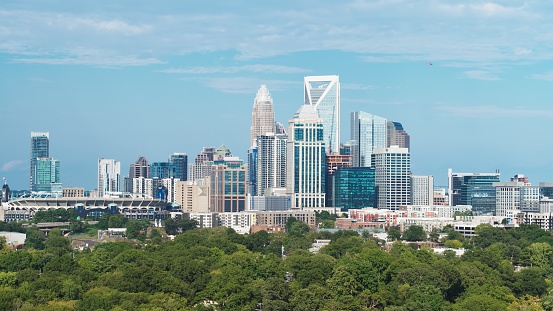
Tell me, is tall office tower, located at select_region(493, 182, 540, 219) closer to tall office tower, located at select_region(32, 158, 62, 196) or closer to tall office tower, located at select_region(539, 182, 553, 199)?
tall office tower, located at select_region(539, 182, 553, 199)

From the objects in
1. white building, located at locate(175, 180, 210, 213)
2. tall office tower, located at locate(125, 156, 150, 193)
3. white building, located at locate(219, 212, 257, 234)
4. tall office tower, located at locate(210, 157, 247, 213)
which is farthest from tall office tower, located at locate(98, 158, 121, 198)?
white building, located at locate(219, 212, 257, 234)

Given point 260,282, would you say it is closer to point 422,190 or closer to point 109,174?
point 422,190

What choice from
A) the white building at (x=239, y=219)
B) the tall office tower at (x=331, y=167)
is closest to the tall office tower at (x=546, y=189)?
the tall office tower at (x=331, y=167)

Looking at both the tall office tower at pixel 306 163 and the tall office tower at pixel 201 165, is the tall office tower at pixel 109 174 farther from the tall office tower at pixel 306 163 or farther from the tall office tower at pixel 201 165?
the tall office tower at pixel 306 163

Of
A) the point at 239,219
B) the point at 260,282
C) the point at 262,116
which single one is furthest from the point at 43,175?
the point at 260,282

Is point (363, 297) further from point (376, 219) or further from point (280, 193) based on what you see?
point (280, 193)

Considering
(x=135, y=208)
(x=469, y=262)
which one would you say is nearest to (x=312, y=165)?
(x=135, y=208)
